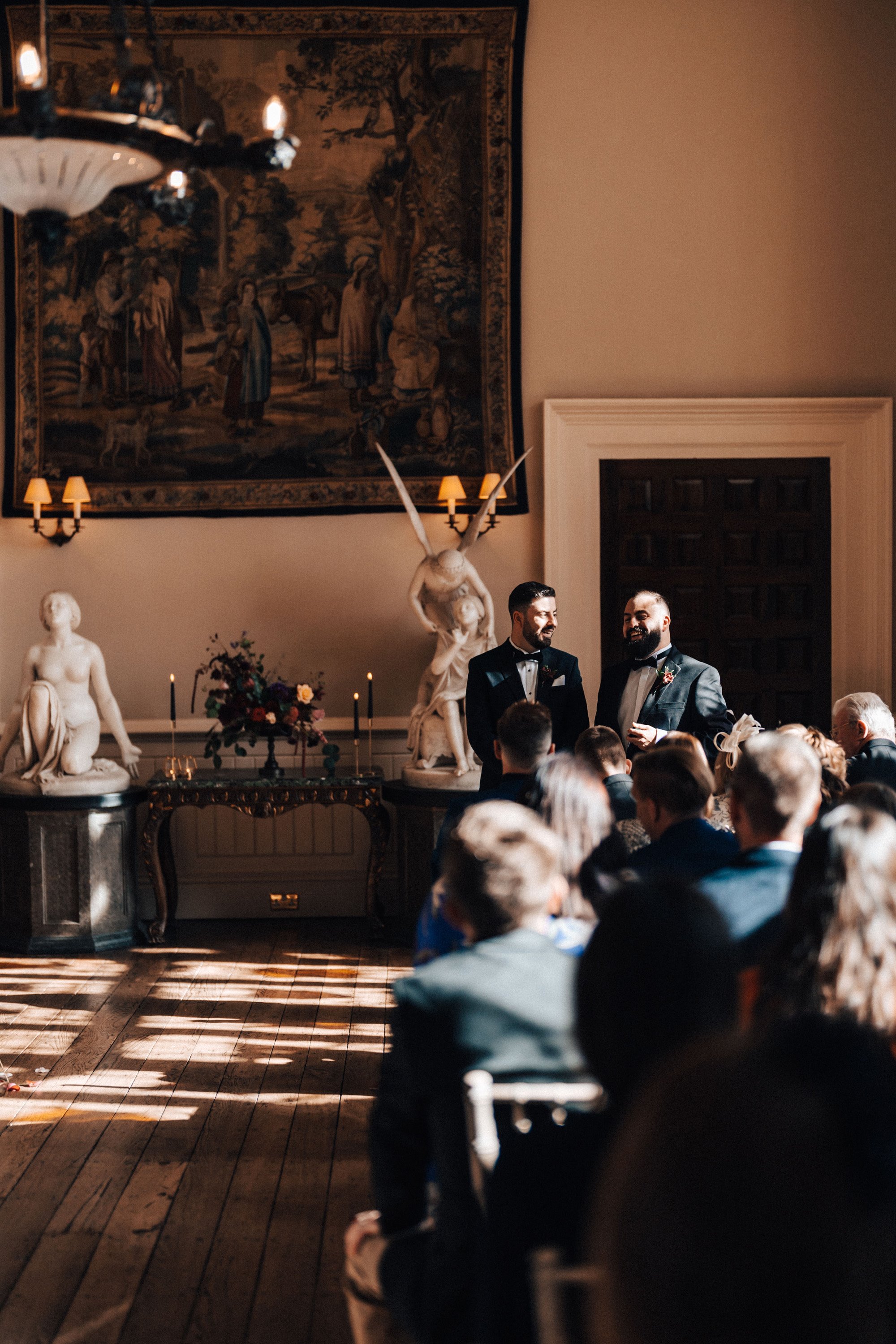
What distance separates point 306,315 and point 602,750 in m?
5.09

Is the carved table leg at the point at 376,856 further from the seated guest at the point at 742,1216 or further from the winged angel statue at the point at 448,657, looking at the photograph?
the seated guest at the point at 742,1216

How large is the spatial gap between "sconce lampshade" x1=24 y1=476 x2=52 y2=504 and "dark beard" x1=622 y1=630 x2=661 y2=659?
14.0 ft

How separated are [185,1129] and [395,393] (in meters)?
5.06

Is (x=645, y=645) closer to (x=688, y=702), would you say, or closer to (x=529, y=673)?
(x=688, y=702)

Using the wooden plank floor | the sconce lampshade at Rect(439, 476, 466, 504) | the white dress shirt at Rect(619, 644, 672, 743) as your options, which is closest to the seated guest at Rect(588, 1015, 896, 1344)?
the wooden plank floor

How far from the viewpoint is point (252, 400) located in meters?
8.05

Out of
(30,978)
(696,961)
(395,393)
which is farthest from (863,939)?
(395,393)

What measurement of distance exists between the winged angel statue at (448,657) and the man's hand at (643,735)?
8.12 feet

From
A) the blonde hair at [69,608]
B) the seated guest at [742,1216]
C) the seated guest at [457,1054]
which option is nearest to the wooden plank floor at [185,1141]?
the seated guest at [457,1054]

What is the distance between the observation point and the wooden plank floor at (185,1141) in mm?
3199

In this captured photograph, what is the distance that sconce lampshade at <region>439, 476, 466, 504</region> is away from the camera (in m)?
7.82

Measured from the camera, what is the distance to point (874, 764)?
4.48 metres

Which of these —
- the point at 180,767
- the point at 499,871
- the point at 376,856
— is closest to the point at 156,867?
the point at 180,767

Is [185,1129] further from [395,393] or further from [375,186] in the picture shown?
[375,186]
